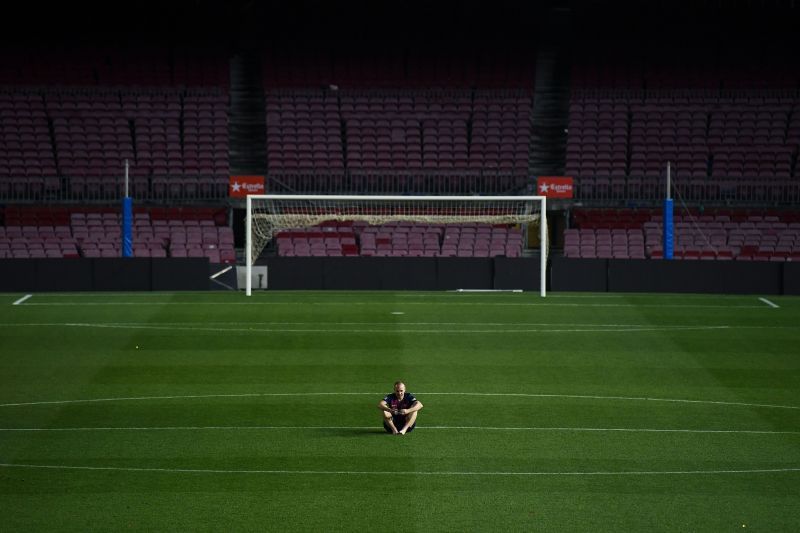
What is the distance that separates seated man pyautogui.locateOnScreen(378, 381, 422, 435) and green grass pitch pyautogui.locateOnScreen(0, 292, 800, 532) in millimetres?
232

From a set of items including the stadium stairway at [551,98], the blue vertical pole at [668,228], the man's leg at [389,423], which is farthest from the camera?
the stadium stairway at [551,98]

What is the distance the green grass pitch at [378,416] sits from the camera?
1432cm

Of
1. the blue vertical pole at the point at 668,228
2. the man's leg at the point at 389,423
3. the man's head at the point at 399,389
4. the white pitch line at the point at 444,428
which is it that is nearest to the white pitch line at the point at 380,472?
the man's head at the point at 399,389

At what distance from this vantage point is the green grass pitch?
47.0 ft

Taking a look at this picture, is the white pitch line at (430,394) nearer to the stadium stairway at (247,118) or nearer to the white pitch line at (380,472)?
the white pitch line at (380,472)

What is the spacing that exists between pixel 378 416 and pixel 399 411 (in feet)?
6.65

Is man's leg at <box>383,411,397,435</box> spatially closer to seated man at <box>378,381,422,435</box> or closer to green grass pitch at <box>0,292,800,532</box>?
seated man at <box>378,381,422,435</box>

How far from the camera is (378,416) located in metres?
19.9

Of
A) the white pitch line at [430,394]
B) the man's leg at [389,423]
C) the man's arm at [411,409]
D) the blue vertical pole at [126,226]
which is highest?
the blue vertical pole at [126,226]

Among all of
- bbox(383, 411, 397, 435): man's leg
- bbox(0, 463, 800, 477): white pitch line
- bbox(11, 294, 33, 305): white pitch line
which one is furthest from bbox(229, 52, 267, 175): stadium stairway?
bbox(0, 463, 800, 477): white pitch line

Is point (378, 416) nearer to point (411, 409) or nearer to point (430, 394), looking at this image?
point (430, 394)

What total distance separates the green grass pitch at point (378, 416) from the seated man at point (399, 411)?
23 centimetres

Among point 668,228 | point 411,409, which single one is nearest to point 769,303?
point 668,228

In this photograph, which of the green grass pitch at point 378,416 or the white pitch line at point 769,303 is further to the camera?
the white pitch line at point 769,303
